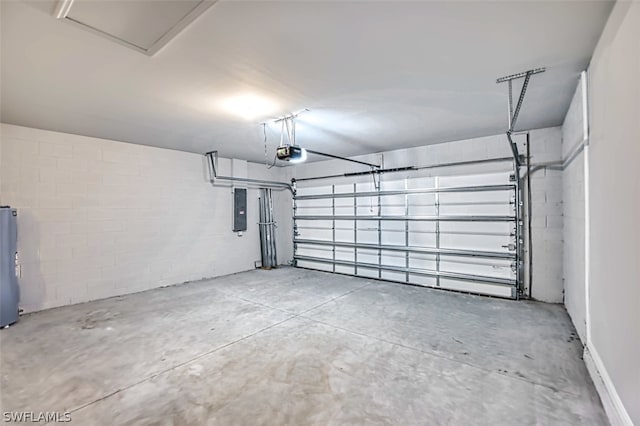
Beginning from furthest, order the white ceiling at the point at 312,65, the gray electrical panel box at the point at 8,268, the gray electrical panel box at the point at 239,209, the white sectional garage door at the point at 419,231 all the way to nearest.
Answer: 1. the gray electrical panel box at the point at 239,209
2. the white sectional garage door at the point at 419,231
3. the gray electrical panel box at the point at 8,268
4. the white ceiling at the point at 312,65

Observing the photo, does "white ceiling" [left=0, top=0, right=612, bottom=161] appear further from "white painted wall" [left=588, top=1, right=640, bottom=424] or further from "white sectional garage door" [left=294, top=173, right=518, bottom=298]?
"white sectional garage door" [left=294, top=173, right=518, bottom=298]

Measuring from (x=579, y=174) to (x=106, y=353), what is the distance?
16.3 feet

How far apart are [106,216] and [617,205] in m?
6.05

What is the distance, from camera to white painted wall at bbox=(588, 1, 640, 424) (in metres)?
1.51

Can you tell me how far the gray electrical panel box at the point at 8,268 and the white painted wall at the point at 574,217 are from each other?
20.4ft

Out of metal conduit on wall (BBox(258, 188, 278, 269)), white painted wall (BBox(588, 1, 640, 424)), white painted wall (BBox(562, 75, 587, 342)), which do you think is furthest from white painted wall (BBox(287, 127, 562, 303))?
metal conduit on wall (BBox(258, 188, 278, 269))

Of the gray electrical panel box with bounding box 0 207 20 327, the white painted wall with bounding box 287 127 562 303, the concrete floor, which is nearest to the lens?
the concrete floor

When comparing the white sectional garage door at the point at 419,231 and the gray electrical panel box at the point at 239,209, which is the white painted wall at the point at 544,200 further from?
the gray electrical panel box at the point at 239,209

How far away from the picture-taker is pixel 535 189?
174 inches

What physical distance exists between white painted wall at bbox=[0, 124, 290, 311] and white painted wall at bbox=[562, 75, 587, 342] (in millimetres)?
5771

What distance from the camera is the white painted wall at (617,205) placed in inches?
59.5

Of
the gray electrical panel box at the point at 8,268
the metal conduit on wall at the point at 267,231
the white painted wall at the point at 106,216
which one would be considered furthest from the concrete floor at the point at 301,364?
the metal conduit on wall at the point at 267,231

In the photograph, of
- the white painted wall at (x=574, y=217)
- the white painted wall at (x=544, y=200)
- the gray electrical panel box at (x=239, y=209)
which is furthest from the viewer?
the gray electrical panel box at (x=239, y=209)

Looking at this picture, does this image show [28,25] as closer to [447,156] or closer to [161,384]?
[161,384]
